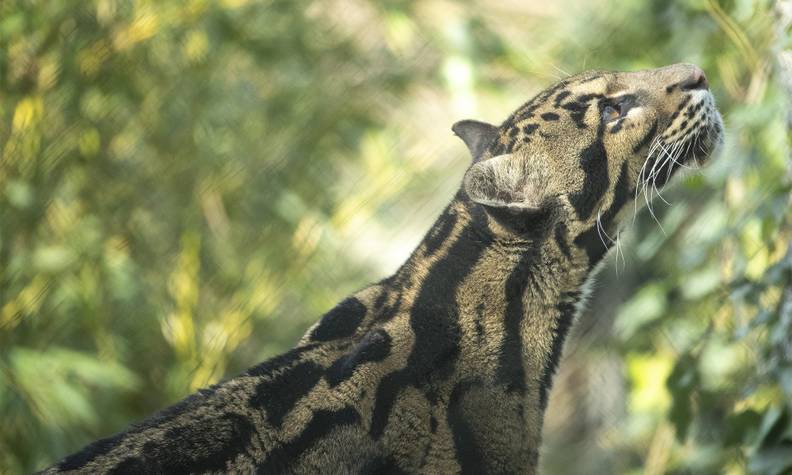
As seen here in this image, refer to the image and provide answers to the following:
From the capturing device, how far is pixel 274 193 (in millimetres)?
5516

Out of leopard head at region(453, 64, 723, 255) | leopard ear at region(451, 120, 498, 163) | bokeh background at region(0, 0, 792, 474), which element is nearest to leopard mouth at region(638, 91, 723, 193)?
leopard head at region(453, 64, 723, 255)

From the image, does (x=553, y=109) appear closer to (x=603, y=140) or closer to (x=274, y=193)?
(x=603, y=140)

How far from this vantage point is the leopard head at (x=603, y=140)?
299cm

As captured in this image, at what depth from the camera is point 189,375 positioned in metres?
4.91

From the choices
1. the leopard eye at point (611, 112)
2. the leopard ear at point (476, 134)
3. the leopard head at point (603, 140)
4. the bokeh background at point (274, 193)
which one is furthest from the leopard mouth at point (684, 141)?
the bokeh background at point (274, 193)

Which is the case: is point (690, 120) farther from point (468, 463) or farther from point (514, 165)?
point (468, 463)

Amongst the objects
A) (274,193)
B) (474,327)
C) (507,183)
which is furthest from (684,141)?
(274,193)

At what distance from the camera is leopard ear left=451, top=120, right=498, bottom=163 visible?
3.33 m

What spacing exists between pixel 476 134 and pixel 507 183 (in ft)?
A: 1.75

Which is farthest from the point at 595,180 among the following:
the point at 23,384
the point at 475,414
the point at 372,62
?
the point at 372,62

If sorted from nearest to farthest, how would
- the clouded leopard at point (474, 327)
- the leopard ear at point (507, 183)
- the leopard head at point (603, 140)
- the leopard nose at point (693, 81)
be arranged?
the clouded leopard at point (474, 327) < the leopard ear at point (507, 183) < the leopard head at point (603, 140) < the leopard nose at point (693, 81)

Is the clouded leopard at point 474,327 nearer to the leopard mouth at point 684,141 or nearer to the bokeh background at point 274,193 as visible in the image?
the leopard mouth at point 684,141

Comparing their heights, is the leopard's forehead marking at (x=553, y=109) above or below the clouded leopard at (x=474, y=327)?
above

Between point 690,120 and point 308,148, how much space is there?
2.84 meters
